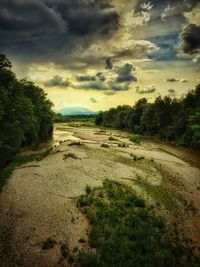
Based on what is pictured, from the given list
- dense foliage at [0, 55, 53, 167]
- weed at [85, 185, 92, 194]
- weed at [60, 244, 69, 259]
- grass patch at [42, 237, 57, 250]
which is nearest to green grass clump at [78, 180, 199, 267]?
weed at [85, 185, 92, 194]

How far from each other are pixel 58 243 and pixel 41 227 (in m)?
2.36

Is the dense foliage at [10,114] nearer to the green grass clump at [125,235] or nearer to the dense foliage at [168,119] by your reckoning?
the green grass clump at [125,235]

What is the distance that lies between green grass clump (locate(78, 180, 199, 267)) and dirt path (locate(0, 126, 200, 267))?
920 millimetres

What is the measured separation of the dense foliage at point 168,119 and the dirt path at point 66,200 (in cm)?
1177

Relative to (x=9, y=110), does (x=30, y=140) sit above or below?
below

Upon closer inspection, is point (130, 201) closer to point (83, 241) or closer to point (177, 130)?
point (83, 241)

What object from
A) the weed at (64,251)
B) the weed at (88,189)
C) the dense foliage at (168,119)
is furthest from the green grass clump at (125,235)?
the dense foliage at (168,119)

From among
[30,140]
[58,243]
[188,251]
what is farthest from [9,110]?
[188,251]

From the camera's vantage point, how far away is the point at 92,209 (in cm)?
2303

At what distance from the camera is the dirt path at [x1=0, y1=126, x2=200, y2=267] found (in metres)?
17.9

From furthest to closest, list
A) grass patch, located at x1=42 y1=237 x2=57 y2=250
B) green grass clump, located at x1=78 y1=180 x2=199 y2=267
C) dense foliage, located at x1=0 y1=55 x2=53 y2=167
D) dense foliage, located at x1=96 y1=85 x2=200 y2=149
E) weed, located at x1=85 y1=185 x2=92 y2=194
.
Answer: dense foliage, located at x1=96 y1=85 x2=200 y2=149, dense foliage, located at x1=0 y1=55 x2=53 y2=167, weed, located at x1=85 y1=185 x2=92 y2=194, grass patch, located at x1=42 y1=237 x2=57 y2=250, green grass clump, located at x1=78 y1=180 x2=199 y2=267

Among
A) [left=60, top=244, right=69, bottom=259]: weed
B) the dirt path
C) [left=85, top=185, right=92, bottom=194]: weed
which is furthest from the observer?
[left=85, top=185, right=92, bottom=194]: weed

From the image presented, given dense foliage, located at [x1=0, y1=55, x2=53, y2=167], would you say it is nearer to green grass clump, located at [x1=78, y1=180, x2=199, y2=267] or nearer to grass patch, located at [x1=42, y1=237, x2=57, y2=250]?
green grass clump, located at [x1=78, y1=180, x2=199, y2=267]

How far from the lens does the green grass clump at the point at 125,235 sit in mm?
16594
